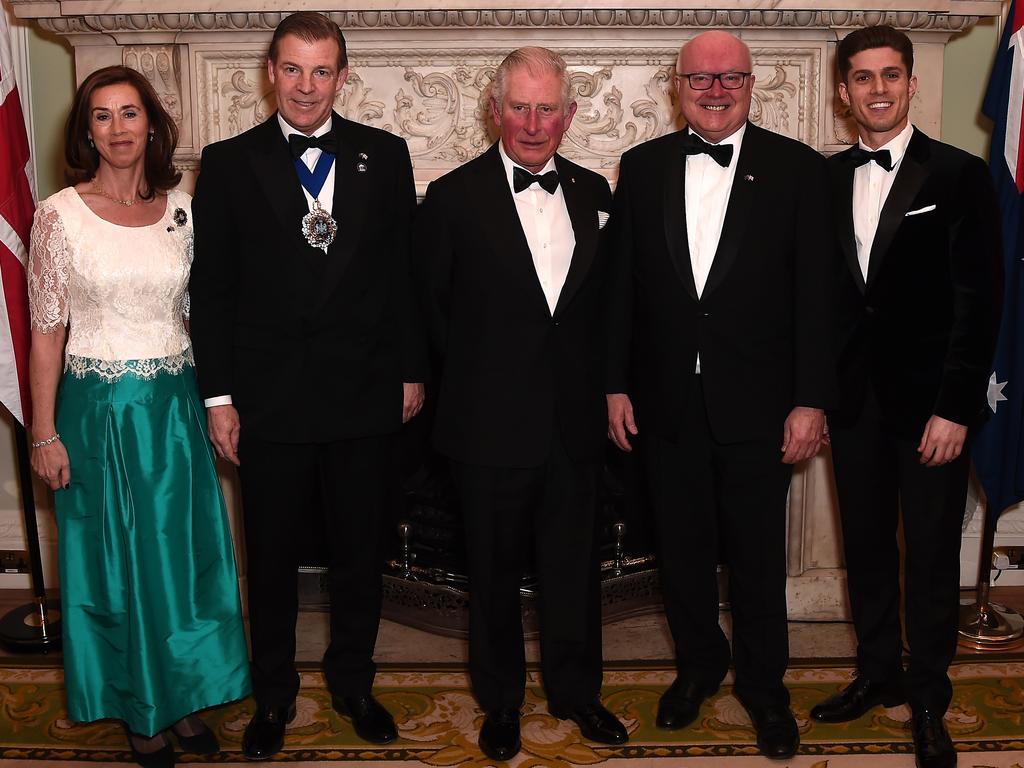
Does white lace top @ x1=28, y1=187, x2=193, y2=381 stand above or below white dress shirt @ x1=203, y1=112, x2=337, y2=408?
below

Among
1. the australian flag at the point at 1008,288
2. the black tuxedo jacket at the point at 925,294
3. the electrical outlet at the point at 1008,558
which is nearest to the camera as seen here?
the black tuxedo jacket at the point at 925,294

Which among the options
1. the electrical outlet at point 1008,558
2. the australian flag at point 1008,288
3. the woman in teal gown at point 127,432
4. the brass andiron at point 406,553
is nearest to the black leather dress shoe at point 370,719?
the woman in teal gown at point 127,432

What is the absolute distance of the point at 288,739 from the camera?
8.95ft

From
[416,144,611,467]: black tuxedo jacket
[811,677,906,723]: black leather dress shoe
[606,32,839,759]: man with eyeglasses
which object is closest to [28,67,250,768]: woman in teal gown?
[416,144,611,467]: black tuxedo jacket

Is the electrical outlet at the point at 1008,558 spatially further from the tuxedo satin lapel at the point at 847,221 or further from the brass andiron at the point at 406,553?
the brass andiron at the point at 406,553

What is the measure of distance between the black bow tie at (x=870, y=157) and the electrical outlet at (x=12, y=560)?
316 cm

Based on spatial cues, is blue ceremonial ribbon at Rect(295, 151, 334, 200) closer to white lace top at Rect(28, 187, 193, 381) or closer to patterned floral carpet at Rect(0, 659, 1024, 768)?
white lace top at Rect(28, 187, 193, 381)

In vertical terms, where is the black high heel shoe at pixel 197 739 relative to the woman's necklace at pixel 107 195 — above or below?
below

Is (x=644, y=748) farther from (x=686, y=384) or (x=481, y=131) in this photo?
(x=481, y=131)

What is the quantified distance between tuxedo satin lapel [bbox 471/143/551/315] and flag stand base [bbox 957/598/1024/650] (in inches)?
73.9

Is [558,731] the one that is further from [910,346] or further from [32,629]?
[32,629]

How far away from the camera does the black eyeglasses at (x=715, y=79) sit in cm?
241

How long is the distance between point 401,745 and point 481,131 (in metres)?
1.89

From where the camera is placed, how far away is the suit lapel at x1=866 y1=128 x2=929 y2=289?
242 cm
